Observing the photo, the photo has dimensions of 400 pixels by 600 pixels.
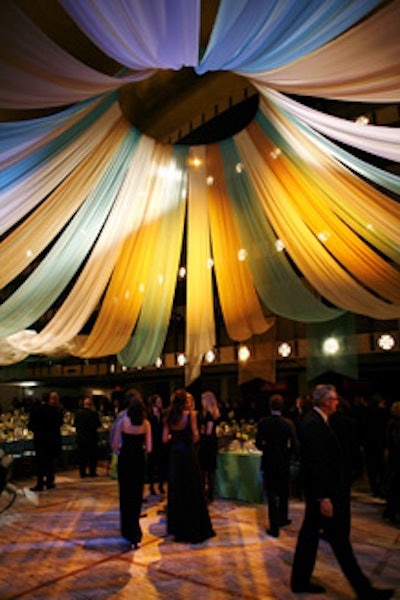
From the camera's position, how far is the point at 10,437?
7.96 metres

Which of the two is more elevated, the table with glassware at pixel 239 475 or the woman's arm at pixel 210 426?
the woman's arm at pixel 210 426

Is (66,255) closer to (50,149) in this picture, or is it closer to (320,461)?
(50,149)

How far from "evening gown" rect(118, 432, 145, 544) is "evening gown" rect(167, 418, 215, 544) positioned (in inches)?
11.5

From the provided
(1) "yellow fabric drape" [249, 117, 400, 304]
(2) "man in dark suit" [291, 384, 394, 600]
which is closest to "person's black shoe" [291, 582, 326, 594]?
(2) "man in dark suit" [291, 384, 394, 600]

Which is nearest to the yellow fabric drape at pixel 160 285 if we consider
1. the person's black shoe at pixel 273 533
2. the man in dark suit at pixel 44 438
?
the man in dark suit at pixel 44 438

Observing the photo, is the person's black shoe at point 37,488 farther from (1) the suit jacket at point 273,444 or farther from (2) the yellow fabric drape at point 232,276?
(1) the suit jacket at point 273,444

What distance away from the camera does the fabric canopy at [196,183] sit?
3.00 meters

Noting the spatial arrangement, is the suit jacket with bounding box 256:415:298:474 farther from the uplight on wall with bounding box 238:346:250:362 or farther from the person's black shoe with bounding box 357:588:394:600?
the uplight on wall with bounding box 238:346:250:362

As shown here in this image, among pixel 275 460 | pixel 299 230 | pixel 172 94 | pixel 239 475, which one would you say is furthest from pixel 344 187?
pixel 239 475

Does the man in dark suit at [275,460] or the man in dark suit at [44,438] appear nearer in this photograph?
the man in dark suit at [275,460]

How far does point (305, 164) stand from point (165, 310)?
9.11 feet

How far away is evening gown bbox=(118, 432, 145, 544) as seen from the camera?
4.07m

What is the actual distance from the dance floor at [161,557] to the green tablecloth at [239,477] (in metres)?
0.26

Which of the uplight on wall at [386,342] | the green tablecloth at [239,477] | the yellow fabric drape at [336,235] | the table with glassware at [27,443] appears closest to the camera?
the yellow fabric drape at [336,235]
